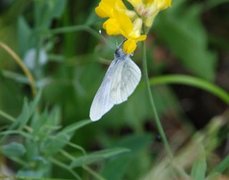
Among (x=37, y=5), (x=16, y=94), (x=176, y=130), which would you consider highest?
(x=37, y=5)

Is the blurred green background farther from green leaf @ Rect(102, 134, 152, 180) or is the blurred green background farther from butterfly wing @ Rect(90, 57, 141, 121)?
butterfly wing @ Rect(90, 57, 141, 121)

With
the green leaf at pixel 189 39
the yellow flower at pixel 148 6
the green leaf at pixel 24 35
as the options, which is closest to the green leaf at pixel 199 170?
the yellow flower at pixel 148 6

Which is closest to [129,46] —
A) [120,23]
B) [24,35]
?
[120,23]

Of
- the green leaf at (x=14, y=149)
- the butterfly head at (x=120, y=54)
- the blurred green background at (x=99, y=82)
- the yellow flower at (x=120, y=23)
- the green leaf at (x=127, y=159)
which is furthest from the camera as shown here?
the blurred green background at (x=99, y=82)

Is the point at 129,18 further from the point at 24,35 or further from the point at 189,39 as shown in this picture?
the point at 189,39

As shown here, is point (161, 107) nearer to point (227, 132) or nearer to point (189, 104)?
point (189, 104)

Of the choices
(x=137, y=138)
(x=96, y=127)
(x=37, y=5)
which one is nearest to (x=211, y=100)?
(x=96, y=127)

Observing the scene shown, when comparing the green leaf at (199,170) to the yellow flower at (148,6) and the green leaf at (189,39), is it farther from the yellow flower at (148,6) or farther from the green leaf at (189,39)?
the green leaf at (189,39)
